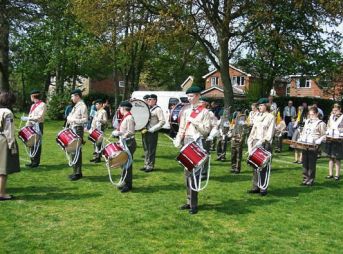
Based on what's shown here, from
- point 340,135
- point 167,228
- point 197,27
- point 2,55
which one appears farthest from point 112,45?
point 167,228

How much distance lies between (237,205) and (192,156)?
1665 millimetres

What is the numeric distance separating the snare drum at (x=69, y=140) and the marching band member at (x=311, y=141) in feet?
16.7

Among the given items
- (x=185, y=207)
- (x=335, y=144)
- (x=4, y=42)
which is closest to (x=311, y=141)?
(x=335, y=144)

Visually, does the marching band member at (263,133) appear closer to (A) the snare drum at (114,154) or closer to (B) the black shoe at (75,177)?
(A) the snare drum at (114,154)

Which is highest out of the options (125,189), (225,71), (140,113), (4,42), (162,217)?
(4,42)

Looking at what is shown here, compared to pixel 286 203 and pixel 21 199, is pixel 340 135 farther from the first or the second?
pixel 21 199

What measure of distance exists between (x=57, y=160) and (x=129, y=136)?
15.6ft

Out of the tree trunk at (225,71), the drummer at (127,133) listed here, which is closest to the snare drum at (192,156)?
the drummer at (127,133)

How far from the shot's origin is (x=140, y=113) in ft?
40.4

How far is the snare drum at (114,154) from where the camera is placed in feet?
29.4

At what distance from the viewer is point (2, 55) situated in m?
30.2

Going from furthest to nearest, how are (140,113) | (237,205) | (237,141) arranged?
(237,141) < (140,113) < (237,205)

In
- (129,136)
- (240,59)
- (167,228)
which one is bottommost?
(167,228)

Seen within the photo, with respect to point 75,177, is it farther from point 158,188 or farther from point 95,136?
point 95,136
